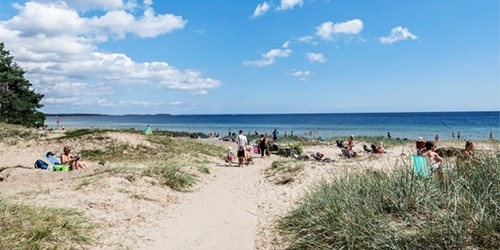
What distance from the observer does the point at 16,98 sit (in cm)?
3484

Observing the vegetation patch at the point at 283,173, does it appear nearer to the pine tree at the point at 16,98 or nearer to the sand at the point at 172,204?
the sand at the point at 172,204

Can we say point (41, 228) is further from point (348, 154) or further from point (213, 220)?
point (348, 154)

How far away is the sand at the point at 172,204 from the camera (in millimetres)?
6766

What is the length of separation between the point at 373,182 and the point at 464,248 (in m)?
2.38

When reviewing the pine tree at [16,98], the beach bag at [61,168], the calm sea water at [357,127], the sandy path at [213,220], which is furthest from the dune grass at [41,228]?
the pine tree at [16,98]

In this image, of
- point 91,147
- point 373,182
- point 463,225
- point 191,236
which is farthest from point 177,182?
point 91,147

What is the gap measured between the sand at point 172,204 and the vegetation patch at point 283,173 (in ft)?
0.72

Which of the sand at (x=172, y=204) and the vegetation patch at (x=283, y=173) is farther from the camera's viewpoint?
the vegetation patch at (x=283, y=173)

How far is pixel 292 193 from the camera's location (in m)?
10.9

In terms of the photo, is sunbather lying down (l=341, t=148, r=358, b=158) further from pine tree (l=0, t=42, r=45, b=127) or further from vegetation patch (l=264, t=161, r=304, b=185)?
pine tree (l=0, t=42, r=45, b=127)

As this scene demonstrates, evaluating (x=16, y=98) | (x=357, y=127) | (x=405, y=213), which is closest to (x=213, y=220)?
(x=405, y=213)

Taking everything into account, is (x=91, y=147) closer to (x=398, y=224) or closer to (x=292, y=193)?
(x=292, y=193)

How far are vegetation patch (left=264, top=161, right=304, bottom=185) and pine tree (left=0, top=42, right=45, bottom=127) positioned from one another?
2738 centimetres

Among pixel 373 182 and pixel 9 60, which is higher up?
pixel 9 60
